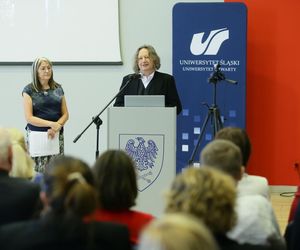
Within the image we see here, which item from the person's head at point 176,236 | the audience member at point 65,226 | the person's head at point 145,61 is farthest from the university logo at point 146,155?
the person's head at point 176,236

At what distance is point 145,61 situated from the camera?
15.3 feet

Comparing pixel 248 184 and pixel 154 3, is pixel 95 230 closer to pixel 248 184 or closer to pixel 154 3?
pixel 248 184

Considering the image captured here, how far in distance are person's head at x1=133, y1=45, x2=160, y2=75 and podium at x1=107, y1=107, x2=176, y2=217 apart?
2.56 ft

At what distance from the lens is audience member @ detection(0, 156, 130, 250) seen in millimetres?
1579

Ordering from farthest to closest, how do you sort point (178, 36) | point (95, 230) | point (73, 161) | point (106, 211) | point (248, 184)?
point (178, 36)
point (248, 184)
point (106, 211)
point (73, 161)
point (95, 230)

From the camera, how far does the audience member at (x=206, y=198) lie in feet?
5.00

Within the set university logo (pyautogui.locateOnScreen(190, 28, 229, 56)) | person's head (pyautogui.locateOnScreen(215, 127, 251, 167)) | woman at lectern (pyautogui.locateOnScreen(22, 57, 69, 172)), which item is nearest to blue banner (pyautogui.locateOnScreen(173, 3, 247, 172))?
university logo (pyautogui.locateOnScreen(190, 28, 229, 56))

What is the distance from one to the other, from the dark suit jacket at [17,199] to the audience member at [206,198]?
2.28 feet

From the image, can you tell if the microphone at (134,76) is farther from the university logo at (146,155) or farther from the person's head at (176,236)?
the person's head at (176,236)

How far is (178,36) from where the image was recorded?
18.7ft

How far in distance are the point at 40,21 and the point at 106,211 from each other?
183 inches

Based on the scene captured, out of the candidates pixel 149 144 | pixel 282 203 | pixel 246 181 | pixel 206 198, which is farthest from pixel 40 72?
pixel 206 198

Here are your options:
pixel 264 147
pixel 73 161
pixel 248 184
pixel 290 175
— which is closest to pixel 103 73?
pixel 264 147

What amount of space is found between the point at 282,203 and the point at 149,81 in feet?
6.54
